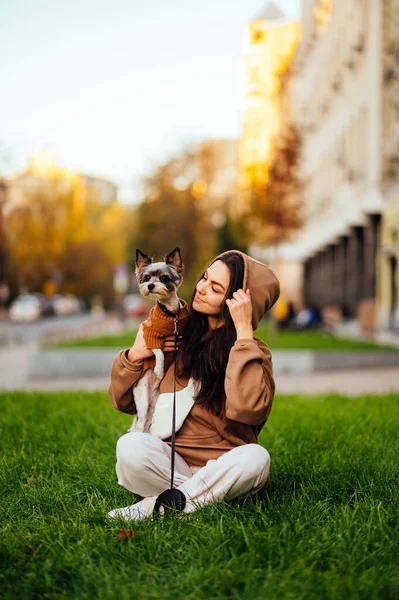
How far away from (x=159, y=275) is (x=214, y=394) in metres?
0.77

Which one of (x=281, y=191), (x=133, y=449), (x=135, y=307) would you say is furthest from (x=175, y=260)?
(x=135, y=307)

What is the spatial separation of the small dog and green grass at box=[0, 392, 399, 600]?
0.64 m

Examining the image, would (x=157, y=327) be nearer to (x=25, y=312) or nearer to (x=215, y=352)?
(x=215, y=352)

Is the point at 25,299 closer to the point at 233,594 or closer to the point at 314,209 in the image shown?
the point at 314,209

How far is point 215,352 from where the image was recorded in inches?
192

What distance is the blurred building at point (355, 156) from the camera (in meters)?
33.9

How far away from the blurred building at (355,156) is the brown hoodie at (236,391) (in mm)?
24792

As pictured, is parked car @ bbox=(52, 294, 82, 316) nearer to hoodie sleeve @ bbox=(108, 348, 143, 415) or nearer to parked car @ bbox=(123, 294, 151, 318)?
parked car @ bbox=(123, 294, 151, 318)

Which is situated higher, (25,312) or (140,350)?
(140,350)

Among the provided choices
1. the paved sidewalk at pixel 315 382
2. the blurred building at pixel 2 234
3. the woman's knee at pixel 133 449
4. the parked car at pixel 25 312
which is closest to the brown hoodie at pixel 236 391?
the woman's knee at pixel 133 449

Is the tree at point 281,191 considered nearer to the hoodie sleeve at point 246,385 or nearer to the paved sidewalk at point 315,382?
the paved sidewalk at point 315,382

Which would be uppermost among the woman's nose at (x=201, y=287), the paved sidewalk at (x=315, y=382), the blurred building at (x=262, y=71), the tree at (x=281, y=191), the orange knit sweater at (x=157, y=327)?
the blurred building at (x=262, y=71)

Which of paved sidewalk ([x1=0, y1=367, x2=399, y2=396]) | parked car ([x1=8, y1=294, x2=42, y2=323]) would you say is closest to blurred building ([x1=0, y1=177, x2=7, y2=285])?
parked car ([x1=8, y1=294, x2=42, y2=323])

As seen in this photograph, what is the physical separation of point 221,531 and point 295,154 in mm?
26651
